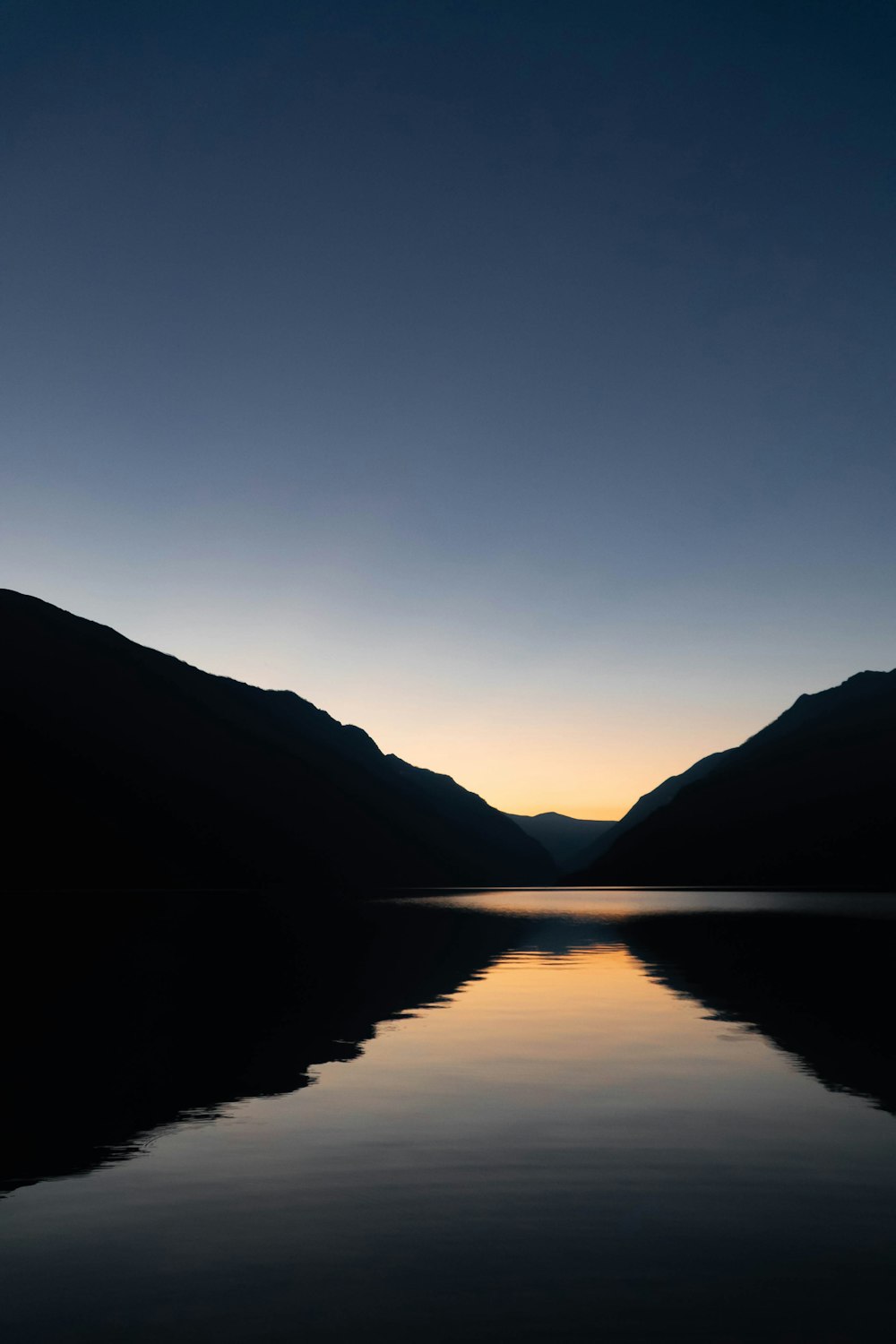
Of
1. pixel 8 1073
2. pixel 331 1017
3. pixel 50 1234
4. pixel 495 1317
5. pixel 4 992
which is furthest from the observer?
pixel 4 992

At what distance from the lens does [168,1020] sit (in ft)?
95.2

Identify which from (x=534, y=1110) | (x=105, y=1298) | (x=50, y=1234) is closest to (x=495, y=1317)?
(x=105, y=1298)

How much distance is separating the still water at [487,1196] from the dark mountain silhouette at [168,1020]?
211 millimetres

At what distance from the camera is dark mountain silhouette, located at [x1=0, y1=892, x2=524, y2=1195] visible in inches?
693

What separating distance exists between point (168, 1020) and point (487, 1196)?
17456mm

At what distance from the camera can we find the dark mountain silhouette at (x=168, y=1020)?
1761cm

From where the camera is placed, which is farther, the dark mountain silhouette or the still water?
the dark mountain silhouette

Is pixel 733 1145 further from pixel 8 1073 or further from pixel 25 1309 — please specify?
pixel 8 1073

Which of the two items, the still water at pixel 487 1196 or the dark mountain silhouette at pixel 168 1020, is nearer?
the still water at pixel 487 1196

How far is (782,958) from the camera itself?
171 feet

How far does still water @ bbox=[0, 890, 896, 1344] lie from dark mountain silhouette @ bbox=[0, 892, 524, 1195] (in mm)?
211

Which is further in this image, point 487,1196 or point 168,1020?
point 168,1020

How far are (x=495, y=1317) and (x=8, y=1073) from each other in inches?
585

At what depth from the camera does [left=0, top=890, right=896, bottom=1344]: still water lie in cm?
978
